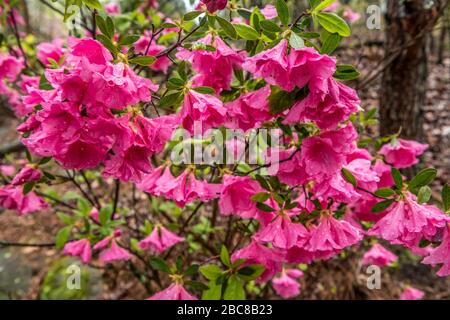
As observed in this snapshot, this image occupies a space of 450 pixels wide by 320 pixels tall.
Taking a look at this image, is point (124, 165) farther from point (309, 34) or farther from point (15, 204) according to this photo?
point (15, 204)

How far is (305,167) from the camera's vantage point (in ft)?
3.89

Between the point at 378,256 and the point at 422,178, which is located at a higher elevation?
the point at 422,178

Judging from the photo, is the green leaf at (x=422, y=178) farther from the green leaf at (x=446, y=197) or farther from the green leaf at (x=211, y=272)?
the green leaf at (x=211, y=272)

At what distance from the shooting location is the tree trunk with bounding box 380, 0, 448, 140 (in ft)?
8.64

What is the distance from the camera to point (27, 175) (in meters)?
1.55

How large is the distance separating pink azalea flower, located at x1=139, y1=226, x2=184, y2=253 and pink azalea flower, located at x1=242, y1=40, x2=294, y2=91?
1114mm

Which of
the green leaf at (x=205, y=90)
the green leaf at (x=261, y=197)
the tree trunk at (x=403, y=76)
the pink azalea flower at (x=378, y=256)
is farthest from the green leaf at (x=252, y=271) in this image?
the tree trunk at (x=403, y=76)

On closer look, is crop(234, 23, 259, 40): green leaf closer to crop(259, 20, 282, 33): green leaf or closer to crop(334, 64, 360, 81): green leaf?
crop(259, 20, 282, 33): green leaf

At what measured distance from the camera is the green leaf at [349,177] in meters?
1.22

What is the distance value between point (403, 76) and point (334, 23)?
6.53ft

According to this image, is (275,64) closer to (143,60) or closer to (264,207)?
(143,60)

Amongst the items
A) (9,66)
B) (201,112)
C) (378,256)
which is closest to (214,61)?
(201,112)

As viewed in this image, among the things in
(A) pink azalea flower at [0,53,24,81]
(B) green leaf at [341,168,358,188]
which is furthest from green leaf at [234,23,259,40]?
(A) pink azalea flower at [0,53,24,81]
